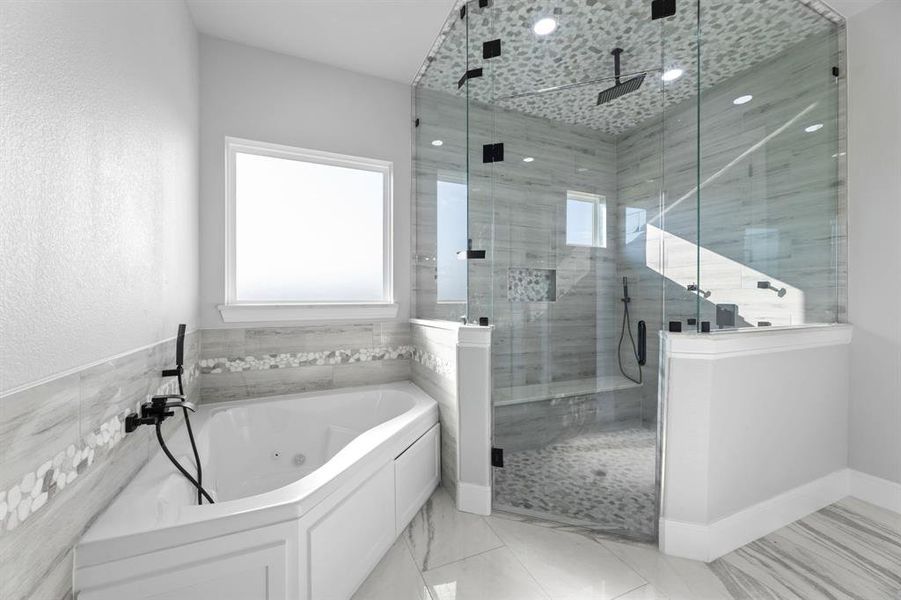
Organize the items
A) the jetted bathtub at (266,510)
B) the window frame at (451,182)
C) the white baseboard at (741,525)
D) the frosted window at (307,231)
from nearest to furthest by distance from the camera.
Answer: the jetted bathtub at (266,510)
the white baseboard at (741,525)
the window frame at (451,182)
the frosted window at (307,231)

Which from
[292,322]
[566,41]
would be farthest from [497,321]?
[566,41]

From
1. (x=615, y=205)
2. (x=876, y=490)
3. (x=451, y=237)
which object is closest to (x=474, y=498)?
(x=451, y=237)

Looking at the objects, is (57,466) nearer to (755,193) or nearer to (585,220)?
(585,220)

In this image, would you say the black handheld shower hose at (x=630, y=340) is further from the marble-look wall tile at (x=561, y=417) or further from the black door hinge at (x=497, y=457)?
the black door hinge at (x=497, y=457)

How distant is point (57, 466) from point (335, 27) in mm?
2461

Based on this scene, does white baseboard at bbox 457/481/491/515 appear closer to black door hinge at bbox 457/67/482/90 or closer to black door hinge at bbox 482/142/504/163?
black door hinge at bbox 482/142/504/163

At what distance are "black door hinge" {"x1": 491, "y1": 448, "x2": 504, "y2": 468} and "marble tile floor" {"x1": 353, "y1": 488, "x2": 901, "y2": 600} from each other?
26 centimetres

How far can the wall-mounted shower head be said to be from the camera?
204 cm

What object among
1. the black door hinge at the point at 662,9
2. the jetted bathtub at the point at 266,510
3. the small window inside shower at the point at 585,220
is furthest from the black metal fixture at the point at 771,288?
the jetted bathtub at the point at 266,510

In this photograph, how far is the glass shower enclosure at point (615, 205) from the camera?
185 centimetres

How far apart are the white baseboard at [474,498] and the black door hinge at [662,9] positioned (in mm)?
2479

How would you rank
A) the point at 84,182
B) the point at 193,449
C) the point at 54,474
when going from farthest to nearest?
the point at 193,449 < the point at 84,182 < the point at 54,474

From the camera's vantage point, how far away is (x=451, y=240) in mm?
2373

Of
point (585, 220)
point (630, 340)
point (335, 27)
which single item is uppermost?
point (335, 27)
